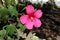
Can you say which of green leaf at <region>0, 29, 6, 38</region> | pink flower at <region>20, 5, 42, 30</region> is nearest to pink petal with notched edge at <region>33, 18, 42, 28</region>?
pink flower at <region>20, 5, 42, 30</region>

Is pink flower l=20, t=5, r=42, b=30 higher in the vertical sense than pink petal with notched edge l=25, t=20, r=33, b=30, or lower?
higher

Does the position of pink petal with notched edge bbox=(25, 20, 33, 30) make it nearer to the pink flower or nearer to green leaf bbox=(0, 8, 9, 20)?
the pink flower

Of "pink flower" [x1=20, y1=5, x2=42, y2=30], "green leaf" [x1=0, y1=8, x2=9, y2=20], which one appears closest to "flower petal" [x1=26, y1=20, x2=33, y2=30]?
"pink flower" [x1=20, y1=5, x2=42, y2=30]

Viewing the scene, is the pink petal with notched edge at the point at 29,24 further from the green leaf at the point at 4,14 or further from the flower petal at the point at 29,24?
the green leaf at the point at 4,14

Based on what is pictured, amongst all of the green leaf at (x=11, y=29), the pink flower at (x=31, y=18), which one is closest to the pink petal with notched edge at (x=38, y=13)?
the pink flower at (x=31, y=18)

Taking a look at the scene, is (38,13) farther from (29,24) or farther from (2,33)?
(2,33)

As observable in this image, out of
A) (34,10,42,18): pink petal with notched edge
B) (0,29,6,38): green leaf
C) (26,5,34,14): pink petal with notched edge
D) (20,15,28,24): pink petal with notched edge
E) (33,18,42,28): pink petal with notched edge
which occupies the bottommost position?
(0,29,6,38): green leaf

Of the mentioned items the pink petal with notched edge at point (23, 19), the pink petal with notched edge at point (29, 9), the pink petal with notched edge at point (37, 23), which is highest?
the pink petal with notched edge at point (29, 9)

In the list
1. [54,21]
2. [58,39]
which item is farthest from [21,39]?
[54,21]
